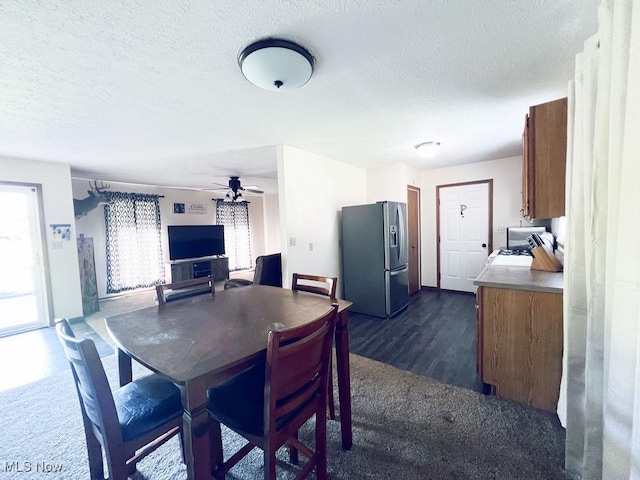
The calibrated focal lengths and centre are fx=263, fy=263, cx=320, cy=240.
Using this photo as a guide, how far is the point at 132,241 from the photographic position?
546cm

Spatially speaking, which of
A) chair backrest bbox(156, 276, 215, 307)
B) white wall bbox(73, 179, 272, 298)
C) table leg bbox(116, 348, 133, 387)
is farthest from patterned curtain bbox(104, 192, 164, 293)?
table leg bbox(116, 348, 133, 387)

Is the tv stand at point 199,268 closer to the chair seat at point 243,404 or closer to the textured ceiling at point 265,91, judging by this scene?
the textured ceiling at point 265,91

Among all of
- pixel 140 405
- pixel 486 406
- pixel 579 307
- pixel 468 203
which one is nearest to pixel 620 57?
pixel 579 307

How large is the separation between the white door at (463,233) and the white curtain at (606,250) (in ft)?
11.7

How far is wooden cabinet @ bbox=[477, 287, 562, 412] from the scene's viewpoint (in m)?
1.77

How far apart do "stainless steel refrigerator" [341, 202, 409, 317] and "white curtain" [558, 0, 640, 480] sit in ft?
7.55

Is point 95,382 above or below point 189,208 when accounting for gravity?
below

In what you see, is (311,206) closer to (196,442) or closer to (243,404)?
(243,404)

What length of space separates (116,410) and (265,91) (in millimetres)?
1998

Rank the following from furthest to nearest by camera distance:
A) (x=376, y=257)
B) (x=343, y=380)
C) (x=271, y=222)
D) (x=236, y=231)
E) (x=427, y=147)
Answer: (x=271, y=222), (x=236, y=231), (x=376, y=257), (x=427, y=147), (x=343, y=380)

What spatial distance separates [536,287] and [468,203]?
3.29 m

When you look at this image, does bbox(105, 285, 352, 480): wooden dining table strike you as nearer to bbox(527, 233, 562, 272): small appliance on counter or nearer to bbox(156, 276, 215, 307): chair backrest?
bbox(156, 276, 215, 307): chair backrest

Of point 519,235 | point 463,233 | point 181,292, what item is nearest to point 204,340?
point 181,292

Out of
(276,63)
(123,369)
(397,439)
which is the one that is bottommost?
(397,439)
